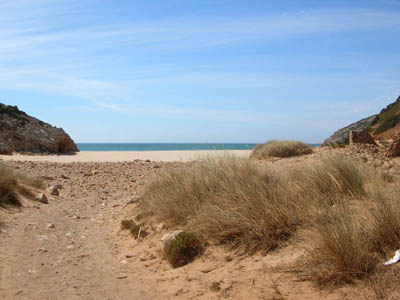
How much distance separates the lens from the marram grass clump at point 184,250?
16.6ft

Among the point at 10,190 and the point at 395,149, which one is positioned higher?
the point at 395,149

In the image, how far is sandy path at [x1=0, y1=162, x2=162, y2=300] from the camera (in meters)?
4.37

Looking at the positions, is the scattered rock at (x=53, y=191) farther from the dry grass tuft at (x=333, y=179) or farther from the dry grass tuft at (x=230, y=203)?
the dry grass tuft at (x=333, y=179)

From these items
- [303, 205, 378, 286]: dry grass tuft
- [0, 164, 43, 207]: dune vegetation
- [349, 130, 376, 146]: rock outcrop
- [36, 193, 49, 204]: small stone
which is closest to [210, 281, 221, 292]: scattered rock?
[303, 205, 378, 286]: dry grass tuft

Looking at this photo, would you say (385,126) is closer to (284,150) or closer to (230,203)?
(284,150)

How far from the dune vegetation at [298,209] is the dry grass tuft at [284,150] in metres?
10.2

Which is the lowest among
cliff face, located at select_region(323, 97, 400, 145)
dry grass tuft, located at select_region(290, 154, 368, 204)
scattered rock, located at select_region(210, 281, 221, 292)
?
scattered rock, located at select_region(210, 281, 221, 292)

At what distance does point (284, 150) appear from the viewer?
17953 millimetres

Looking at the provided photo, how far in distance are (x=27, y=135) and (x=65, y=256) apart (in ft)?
76.4

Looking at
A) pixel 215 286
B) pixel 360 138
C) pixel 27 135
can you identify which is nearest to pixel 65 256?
pixel 215 286

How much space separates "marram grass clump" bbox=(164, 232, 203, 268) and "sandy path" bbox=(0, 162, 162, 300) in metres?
0.55

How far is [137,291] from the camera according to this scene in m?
4.41

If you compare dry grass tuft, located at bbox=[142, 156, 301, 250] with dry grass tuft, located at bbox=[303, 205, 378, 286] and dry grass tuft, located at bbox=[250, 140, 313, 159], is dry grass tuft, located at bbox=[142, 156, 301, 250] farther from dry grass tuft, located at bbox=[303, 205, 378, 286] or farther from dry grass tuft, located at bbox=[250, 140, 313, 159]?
dry grass tuft, located at bbox=[250, 140, 313, 159]

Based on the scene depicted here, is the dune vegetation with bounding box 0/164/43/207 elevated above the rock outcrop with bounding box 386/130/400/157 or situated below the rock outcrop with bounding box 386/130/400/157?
below
